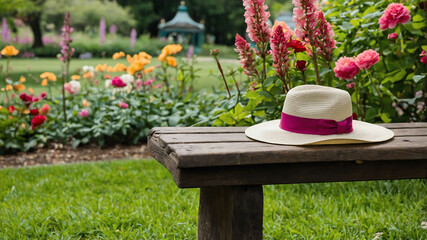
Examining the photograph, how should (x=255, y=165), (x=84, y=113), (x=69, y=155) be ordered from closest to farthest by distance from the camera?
(x=255, y=165)
(x=69, y=155)
(x=84, y=113)

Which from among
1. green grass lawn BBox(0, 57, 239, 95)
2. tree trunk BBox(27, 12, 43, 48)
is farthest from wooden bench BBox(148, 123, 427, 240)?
tree trunk BBox(27, 12, 43, 48)

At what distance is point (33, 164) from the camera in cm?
421

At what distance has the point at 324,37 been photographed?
2.46 metres

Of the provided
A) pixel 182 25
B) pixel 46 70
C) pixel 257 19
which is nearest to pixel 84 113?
pixel 257 19

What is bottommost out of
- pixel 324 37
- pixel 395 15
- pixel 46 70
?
pixel 46 70

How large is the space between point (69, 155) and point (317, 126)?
317cm

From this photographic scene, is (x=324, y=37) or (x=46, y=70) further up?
(x=324, y=37)

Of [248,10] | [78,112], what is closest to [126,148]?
[78,112]

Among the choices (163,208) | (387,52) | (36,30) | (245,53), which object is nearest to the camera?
(245,53)

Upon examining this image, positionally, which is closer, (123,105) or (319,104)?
(319,104)

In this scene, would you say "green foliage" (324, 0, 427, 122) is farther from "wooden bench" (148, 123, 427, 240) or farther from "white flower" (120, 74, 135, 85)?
"white flower" (120, 74, 135, 85)

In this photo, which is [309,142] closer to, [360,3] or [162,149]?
[162,149]

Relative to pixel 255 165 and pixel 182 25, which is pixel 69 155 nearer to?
pixel 255 165

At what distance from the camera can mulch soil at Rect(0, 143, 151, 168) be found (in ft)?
14.0
